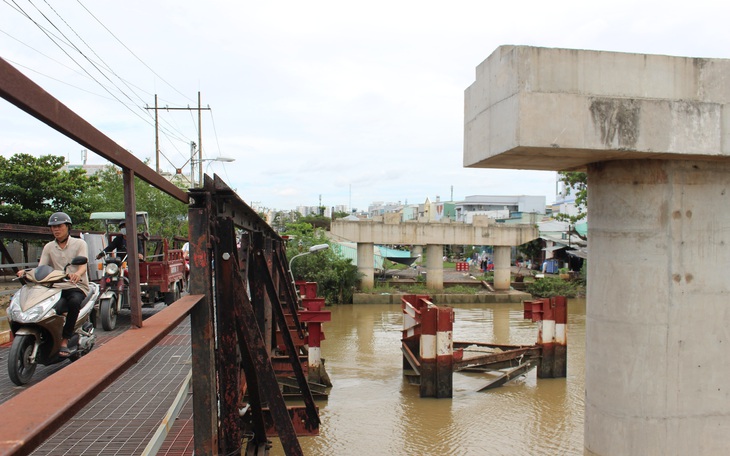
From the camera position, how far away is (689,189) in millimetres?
5074

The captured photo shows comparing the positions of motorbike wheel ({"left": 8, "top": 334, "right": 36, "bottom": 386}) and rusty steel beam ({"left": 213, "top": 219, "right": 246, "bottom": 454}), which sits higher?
rusty steel beam ({"left": 213, "top": 219, "right": 246, "bottom": 454})

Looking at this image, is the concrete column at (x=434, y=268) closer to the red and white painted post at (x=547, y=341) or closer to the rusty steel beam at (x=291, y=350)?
the red and white painted post at (x=547, y=341)

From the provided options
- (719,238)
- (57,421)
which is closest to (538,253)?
(719,238)

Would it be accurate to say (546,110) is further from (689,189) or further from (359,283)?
(359,283)

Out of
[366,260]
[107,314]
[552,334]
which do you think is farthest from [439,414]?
[366,260]

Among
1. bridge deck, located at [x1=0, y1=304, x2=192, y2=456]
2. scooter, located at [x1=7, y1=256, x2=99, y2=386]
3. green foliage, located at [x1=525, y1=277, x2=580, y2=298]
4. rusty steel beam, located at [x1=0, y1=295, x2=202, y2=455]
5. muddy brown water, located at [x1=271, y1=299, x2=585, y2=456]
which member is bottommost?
muddy brown water, located at [x1=271, y1=299, x2=585, y2=456]

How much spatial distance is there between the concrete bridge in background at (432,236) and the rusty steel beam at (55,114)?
79.3 ft

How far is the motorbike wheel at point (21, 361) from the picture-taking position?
5672mm

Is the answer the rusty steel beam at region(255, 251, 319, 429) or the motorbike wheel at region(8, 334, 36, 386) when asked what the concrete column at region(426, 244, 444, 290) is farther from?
the motorbike wheel at region(8, 334, 36, 386)

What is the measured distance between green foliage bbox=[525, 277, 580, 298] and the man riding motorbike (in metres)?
24.8

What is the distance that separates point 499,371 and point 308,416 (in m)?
7.84

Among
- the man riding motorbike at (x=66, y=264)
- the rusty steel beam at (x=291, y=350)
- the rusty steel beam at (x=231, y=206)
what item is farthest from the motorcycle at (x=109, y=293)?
the rusty steel beam at (x=231, y=206)

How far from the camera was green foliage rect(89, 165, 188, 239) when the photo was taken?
23656mm

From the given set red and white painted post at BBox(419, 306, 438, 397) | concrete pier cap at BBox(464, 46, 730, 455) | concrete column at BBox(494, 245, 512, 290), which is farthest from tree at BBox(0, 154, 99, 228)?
concrete column at BBox(494, 245, 512, 290)
